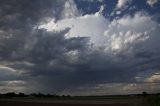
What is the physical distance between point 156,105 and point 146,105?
6810 millimetres

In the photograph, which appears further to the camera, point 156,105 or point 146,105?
point 146,105

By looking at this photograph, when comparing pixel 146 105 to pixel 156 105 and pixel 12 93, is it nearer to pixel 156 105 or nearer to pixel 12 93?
pixel 156 105

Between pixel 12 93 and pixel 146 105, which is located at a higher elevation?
pixel 12 93

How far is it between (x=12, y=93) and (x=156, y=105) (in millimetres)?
153919

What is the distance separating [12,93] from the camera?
644 feet

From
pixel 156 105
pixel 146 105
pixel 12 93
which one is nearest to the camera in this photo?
pixel 156 105

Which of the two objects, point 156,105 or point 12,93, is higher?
point 12,93

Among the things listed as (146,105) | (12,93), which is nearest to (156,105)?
(146,105)

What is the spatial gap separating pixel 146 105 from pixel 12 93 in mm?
147468

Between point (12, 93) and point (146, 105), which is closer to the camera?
point (146, 105)

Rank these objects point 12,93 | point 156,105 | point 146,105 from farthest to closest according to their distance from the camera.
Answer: point 12,93
point 146,105
point 156,105

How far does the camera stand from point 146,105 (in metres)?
59.5

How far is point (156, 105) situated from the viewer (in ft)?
173
